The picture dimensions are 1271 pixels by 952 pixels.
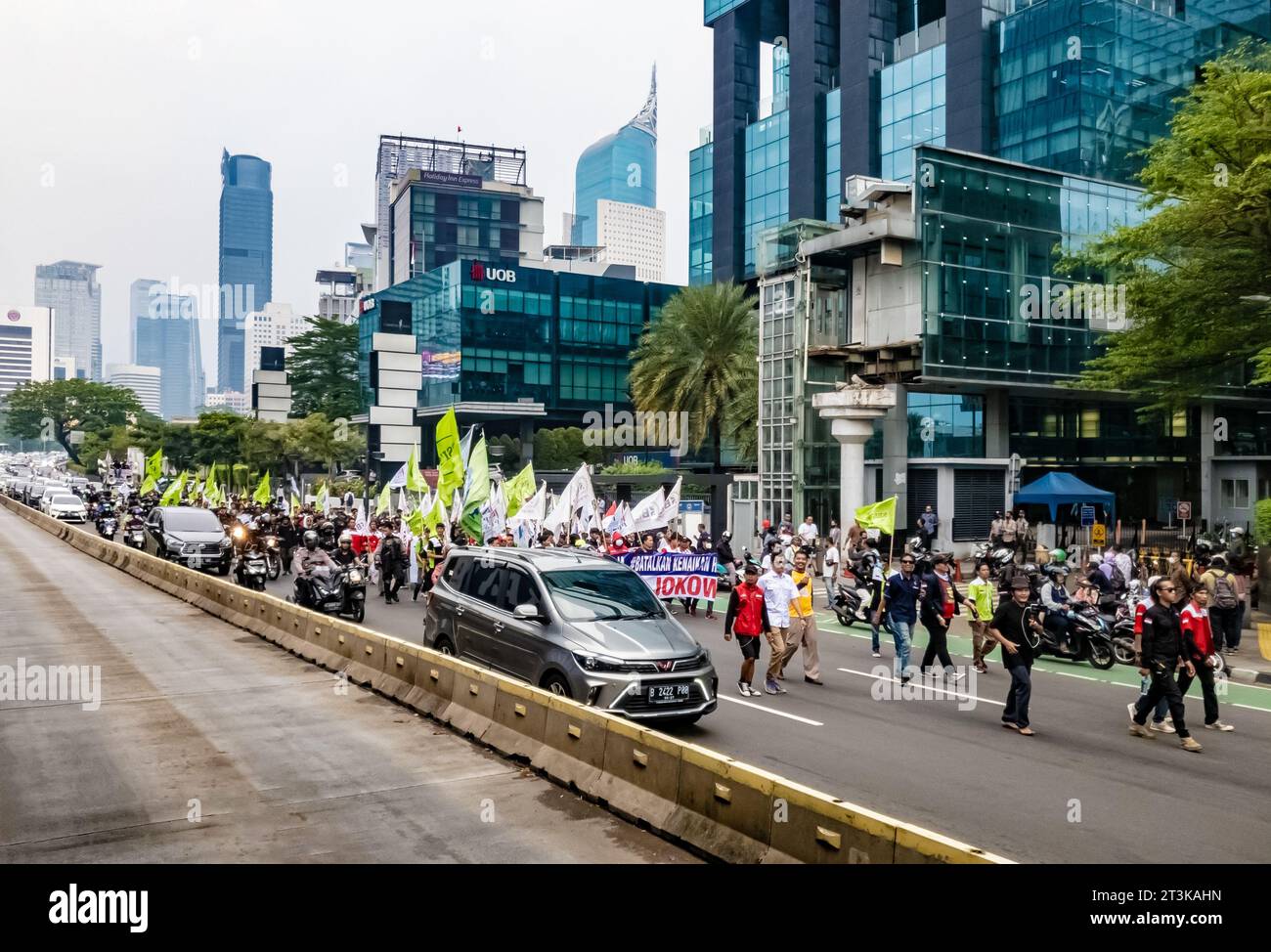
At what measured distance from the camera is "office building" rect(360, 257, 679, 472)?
79750 mm

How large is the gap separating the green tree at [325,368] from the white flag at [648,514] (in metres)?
73.6

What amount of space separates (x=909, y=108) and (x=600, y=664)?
6032cm

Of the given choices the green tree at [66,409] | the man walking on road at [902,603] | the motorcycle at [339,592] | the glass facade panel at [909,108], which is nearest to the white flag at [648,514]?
the motorcycle at [339,592]

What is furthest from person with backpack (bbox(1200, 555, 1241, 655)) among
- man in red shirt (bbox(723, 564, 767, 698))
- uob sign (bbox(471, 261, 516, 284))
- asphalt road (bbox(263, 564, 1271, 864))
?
uob sign (bbox(471, 261, 516, 284))

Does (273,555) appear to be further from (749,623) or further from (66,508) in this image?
(66,508)

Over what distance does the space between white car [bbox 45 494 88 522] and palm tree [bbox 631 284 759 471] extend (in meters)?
29.3

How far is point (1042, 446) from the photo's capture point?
41062 mm

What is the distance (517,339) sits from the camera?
8231 centimetres

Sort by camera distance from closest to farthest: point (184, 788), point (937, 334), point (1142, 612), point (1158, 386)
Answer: point (184, 788), point (1142, 612), point (1158, 386), point (937, 334)

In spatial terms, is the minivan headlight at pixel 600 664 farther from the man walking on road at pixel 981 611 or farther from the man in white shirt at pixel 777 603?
the man walking on road at pixel 981 611

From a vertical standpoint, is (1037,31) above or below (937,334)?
above

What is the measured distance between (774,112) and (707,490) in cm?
3944
